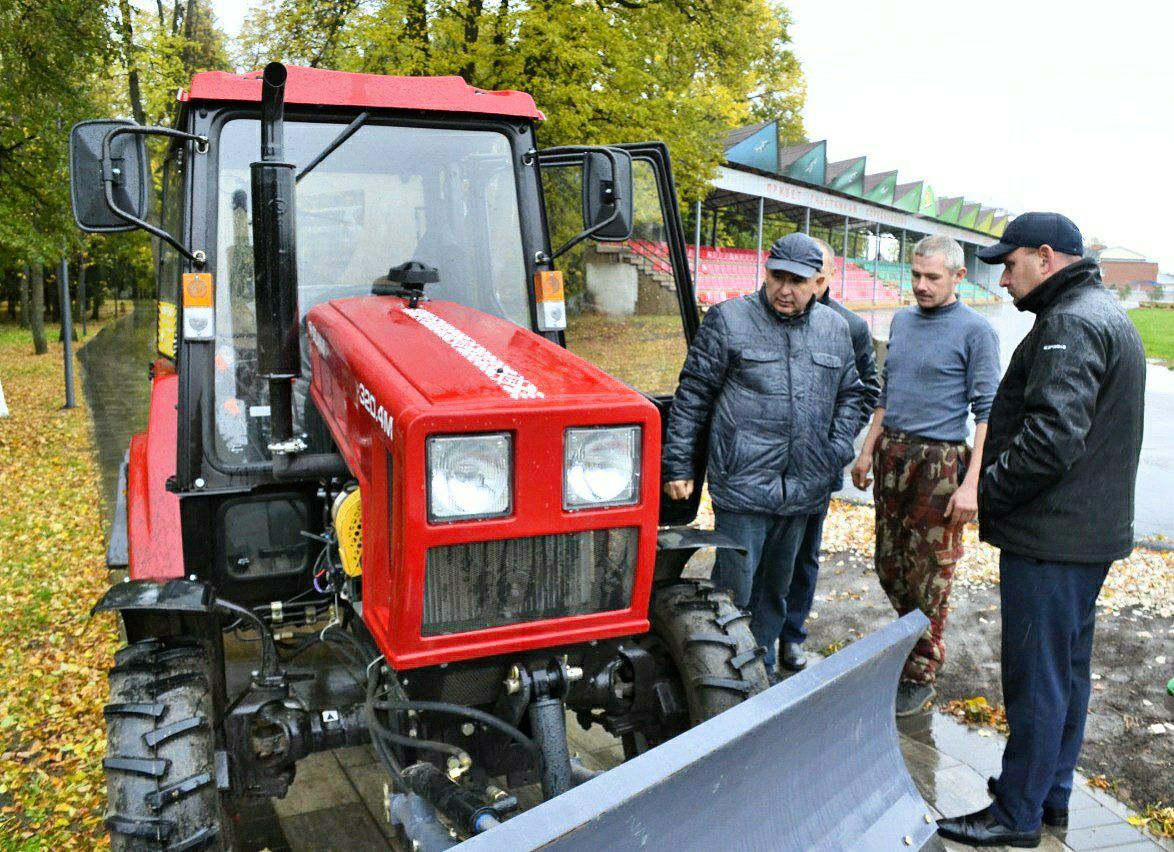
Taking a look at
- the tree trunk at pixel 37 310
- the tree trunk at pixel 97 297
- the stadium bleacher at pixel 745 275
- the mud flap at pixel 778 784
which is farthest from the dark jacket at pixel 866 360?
the tree trunk at pixel 97 297

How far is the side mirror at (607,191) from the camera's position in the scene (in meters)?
3.49

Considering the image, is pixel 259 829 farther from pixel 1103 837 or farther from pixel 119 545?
pixel 1103 837

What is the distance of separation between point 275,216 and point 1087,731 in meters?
3.86

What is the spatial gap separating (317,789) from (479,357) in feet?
6.89

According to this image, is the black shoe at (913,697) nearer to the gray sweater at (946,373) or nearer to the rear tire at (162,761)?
the gray sweater at (946,373)

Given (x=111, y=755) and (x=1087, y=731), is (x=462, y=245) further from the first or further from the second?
(x=1087, y=731)

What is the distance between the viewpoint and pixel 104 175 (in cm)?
277

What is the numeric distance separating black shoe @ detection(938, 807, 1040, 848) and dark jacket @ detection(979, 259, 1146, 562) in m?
0.93

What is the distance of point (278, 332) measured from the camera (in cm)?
273

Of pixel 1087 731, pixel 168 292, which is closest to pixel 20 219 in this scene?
pixel 168 292

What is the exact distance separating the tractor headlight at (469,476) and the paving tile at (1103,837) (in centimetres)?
244

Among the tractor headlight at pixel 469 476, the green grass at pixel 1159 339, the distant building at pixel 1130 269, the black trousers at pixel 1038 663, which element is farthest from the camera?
the distant building at pixel 1130 269

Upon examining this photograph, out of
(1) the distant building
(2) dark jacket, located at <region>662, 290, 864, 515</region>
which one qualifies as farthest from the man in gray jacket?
(1) the distant building

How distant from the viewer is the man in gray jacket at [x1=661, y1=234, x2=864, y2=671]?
12.7ft
